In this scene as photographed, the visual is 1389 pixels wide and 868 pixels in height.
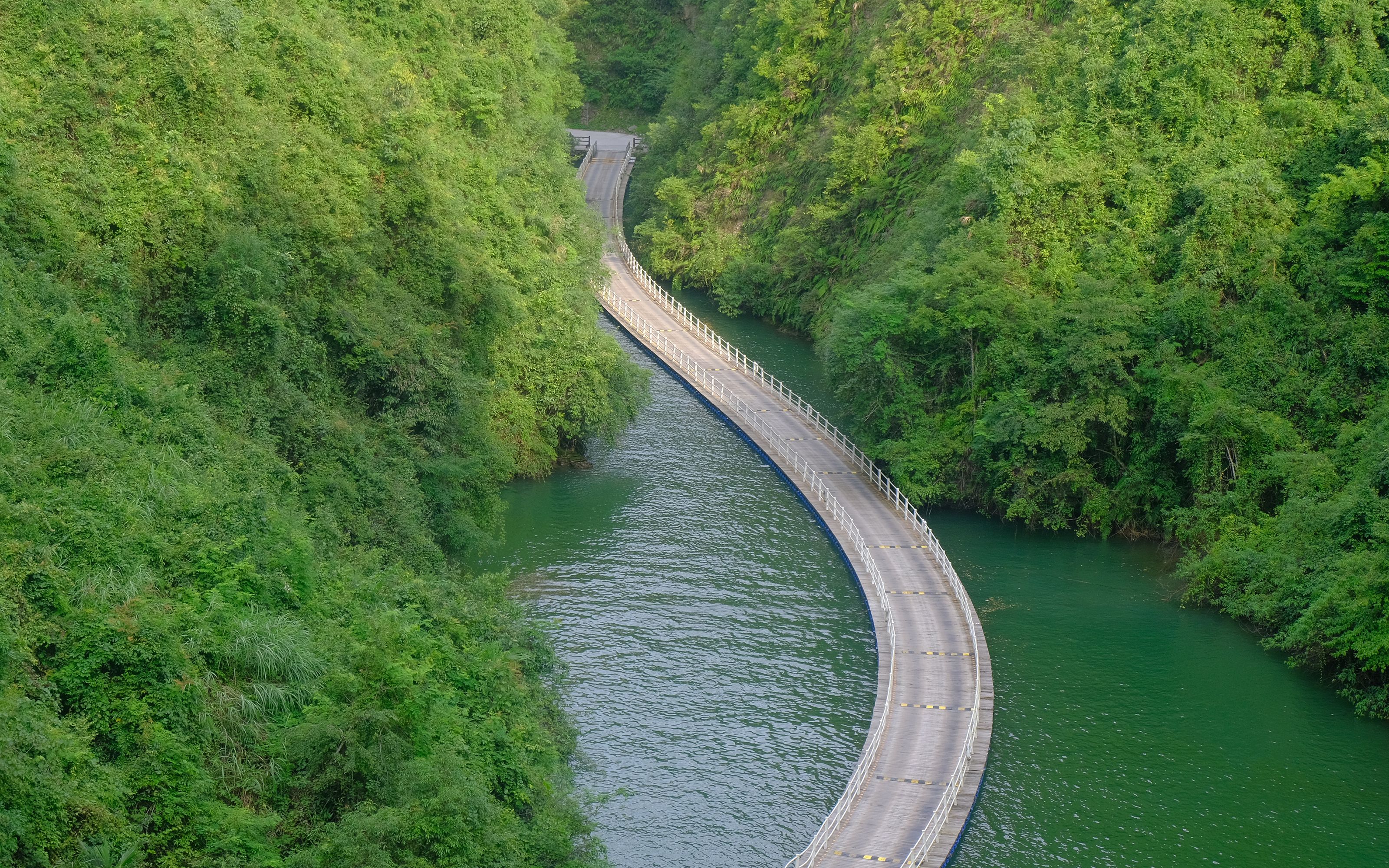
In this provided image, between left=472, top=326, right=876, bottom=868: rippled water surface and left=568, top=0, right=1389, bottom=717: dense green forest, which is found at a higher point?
left=568, top=0, right=1389, bottom=717: dense green forest

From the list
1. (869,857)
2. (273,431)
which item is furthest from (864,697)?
(273,431)

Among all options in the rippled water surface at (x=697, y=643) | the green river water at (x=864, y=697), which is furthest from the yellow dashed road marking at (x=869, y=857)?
the green river water at (x=864, y=697)

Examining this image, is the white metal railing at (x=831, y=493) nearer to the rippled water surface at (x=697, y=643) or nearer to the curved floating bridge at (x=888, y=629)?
the curved floating bridge at (x=888, y=629)

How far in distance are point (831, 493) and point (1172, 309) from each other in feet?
46.7

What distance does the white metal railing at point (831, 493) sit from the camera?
105 feet

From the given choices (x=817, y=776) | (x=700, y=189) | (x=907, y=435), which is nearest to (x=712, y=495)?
(x=907, y=435)

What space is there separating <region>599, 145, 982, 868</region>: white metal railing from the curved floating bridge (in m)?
0.06

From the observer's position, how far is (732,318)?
81188 mm

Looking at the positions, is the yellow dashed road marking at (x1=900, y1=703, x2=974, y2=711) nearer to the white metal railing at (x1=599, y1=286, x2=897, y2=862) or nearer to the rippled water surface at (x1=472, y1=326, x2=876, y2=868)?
the white metal railing at (x1=599, y1=286, x2=897, y2=862)

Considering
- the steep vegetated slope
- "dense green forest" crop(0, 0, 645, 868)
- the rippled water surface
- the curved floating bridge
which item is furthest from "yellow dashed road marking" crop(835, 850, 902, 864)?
the steep vegetated slope

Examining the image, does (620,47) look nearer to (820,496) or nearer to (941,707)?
(820,496)

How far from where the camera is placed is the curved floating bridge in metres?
32.1

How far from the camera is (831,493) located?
175 ft

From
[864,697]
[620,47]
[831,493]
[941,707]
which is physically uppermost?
[620,47]
